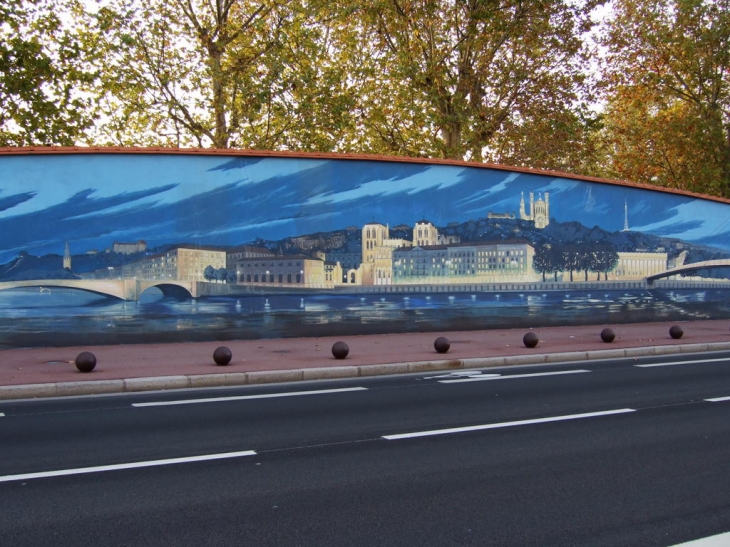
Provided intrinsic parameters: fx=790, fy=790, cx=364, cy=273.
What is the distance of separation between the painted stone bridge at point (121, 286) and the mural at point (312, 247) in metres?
0.03

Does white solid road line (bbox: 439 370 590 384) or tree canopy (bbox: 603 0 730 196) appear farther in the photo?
tree canopy (bbox: 603 0 730 196)

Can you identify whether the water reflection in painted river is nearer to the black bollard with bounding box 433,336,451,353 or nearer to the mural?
the mural

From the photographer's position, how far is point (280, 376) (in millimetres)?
12266

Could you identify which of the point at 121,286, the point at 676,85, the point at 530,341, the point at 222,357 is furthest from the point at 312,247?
the point at 676,85

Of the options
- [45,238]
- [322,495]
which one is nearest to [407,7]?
[45,238]

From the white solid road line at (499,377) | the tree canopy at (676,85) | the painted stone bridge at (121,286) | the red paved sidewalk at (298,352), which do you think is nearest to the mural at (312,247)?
the painted stone bridge at (121,286)

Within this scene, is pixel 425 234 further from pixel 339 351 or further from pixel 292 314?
pixel 339 351

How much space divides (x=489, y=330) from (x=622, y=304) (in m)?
4.46

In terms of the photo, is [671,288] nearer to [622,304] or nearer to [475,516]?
[622,304]

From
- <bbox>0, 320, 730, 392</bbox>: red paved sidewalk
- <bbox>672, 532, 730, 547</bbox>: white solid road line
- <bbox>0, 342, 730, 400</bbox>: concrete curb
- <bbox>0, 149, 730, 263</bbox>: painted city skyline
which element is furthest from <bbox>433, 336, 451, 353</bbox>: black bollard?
<bbox>672, 532, 730, 547</bbox>: white solid road line

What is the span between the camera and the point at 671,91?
1362 inches

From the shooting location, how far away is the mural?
634 inches

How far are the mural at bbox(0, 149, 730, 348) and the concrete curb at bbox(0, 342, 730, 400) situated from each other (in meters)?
5.00

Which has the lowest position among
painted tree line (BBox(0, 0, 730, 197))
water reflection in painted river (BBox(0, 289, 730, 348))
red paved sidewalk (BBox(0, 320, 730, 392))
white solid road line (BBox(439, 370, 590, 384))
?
white solid road line (BBox(439, 370, 590, 384))
